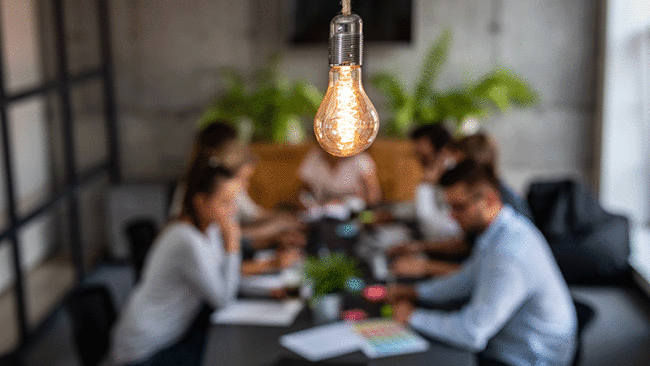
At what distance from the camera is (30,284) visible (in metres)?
5.86

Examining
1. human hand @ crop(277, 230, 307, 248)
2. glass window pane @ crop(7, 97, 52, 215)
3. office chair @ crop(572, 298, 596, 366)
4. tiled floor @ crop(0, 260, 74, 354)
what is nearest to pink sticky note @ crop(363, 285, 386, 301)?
human hand @ crop(277, 230, 307, 248)

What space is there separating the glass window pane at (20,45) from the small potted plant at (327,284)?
3.27m

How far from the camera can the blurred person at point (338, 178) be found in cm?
526

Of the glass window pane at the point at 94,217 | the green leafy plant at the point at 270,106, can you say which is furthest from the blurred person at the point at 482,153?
the glass window pane at the point at 94,217

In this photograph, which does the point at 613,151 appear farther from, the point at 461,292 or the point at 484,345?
the point at 484,345

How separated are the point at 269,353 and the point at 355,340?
34cm

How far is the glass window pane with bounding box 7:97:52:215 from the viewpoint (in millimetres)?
5660

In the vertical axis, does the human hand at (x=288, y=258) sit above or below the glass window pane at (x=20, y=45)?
below

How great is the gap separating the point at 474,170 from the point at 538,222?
176 centimetres

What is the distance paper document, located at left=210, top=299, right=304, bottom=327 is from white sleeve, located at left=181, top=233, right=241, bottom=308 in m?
0.06

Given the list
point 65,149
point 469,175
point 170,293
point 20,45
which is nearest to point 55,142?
point 65,149

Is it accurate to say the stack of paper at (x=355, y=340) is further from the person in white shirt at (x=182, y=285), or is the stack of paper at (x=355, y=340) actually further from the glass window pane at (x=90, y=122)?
the glass window pane at (x=90, y=122)

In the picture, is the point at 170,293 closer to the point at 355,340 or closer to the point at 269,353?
the point at 269,353

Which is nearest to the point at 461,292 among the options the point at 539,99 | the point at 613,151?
the point at 613,151
